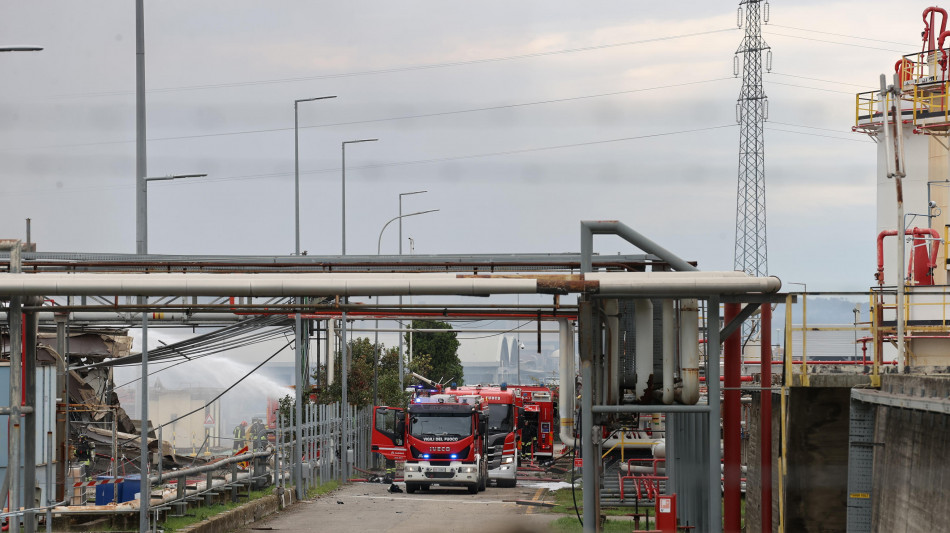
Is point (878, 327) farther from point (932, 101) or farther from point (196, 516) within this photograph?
point (932, 101)

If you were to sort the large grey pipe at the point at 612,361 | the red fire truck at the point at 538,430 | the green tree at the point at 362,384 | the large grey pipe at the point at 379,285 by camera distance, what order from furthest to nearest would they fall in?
the red fire truck at the point at 538,430 → the green tree at the point at 362,384 → the large grey pipe at the point at 612,361 → the large grey pipe at the point at 379,285

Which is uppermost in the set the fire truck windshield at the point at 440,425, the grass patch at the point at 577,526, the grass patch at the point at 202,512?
the fire truck windshield at the point at 440,425

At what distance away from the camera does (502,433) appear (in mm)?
39281

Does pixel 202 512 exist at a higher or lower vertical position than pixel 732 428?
lower

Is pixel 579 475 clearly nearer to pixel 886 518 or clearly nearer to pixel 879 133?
pixel 879 133

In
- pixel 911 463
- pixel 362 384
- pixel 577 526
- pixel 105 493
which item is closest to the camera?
pixel 911 463

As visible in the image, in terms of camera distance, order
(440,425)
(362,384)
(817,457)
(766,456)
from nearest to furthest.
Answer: (817,457) → (766,456) → (440,425) → (362,384)

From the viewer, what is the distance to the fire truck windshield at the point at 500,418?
4072 centimetres

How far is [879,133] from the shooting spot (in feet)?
114

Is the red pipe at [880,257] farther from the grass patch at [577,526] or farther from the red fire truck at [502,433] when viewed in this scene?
the red fire truck at [502,433]

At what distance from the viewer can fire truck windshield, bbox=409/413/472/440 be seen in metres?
32.3

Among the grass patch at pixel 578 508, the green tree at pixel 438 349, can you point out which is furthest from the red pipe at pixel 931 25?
the green tree at pixel 438 349

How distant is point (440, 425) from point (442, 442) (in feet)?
1.99

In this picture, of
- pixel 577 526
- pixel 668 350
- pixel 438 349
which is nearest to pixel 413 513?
pixel 577 526
